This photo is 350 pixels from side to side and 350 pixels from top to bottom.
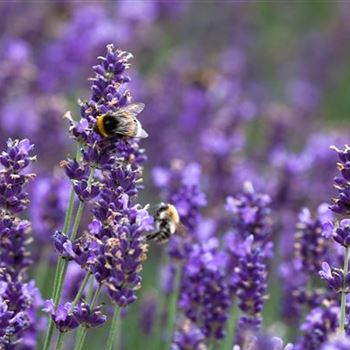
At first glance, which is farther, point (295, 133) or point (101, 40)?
point (295, 133)

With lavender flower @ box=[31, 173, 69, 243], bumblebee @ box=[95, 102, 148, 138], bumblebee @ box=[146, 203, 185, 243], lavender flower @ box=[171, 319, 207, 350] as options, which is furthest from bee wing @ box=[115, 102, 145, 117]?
lavender flower @ box=[31, 173, 69, 243]

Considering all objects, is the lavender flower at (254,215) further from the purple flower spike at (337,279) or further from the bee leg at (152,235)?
the purple flower spike at (337,279)

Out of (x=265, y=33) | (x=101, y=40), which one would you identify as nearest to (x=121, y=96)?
(x=101, y=40)

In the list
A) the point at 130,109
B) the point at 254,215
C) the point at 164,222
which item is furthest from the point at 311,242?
the point at 130,109

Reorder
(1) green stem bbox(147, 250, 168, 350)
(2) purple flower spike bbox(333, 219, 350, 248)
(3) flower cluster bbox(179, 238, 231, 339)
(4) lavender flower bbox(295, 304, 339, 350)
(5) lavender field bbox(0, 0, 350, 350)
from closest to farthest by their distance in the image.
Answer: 1. (2) purple flower spike bbox(333, 219, 350, 248)
2. (5) lavender field bbox(0, 0, 350, 350)
3. (4) lavender flower bbox(295, 304, 339, 350)
4. (3) flower cluster bbox(179, 238, 231, 339)
5. (1) green stem bbox(147, 250, 168, 350)

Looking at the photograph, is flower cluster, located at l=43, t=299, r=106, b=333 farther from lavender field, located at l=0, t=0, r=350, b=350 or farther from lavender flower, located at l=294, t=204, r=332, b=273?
lavender flower, located at l=294, t=204, r=332, b=273

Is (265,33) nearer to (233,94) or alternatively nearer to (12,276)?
(233,94)

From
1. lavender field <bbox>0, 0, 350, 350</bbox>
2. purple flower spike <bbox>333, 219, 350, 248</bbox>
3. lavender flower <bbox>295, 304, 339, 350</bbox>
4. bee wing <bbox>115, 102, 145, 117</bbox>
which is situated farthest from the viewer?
lavender flower <bbox>295, 304, 339, 350</bbox>
